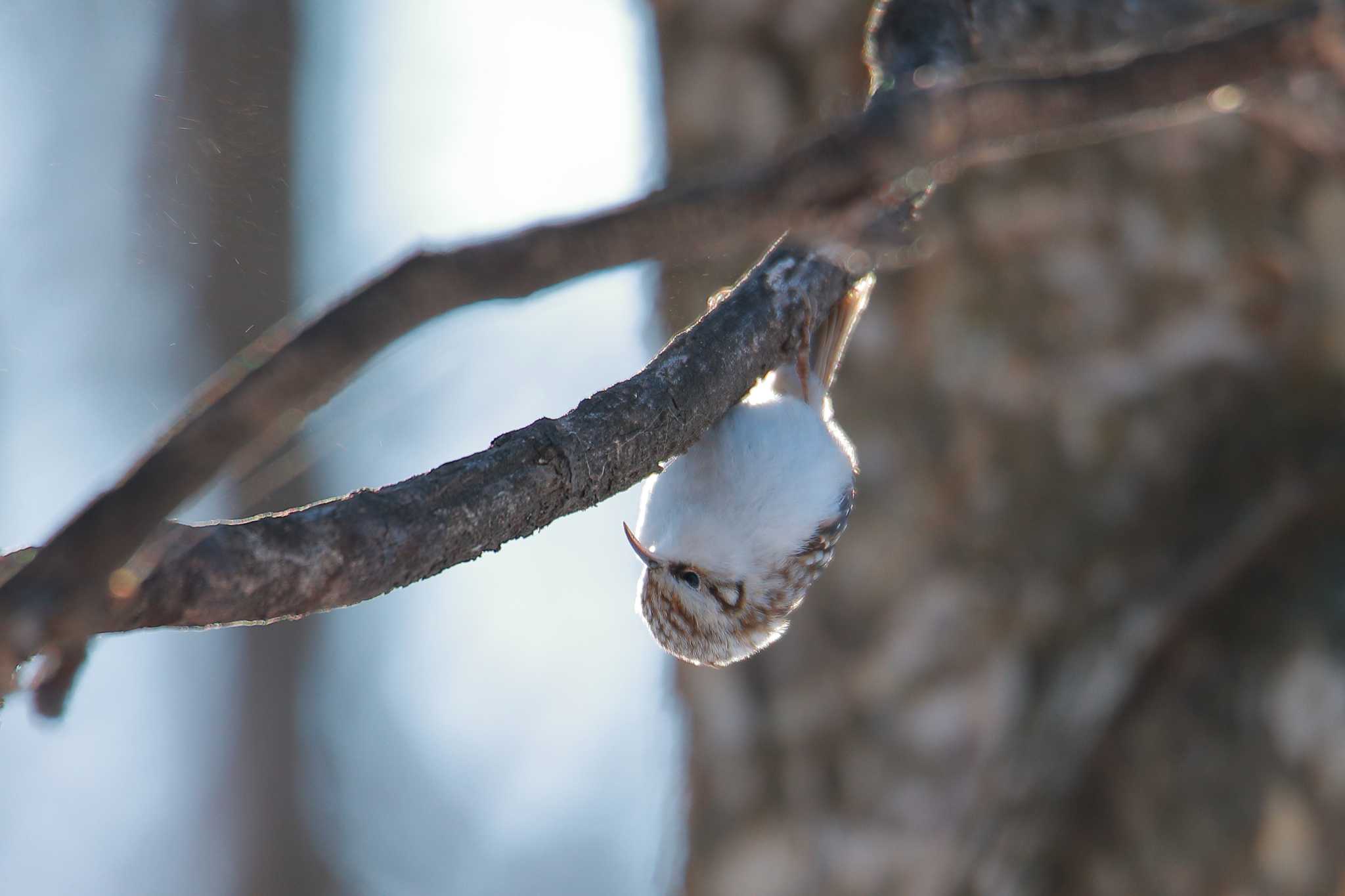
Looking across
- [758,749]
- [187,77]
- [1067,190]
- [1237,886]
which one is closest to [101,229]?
[187,77]

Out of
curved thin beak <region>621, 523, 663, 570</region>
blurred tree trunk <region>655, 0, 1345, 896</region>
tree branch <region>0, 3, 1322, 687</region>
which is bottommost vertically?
blurred tree trunk <region>655, 0, 1345, 896</region>

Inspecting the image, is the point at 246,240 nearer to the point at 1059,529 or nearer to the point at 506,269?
the point at 1059,529

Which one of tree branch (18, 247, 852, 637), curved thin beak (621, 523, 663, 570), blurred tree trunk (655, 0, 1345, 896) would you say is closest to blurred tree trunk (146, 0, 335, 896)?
curved thin beak (621, 523, 663, 570)

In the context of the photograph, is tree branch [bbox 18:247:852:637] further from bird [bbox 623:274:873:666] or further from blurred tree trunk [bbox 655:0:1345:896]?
blurred tree trunk [bbox 655:0:1345:896]

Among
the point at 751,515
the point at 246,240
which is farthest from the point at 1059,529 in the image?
the point at 246,240

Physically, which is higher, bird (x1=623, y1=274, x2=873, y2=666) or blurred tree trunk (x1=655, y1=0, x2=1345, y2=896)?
bird (x1=623, y1=274, x2=873, y2=666)

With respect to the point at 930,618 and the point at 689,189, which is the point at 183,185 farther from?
the point at 689,189
